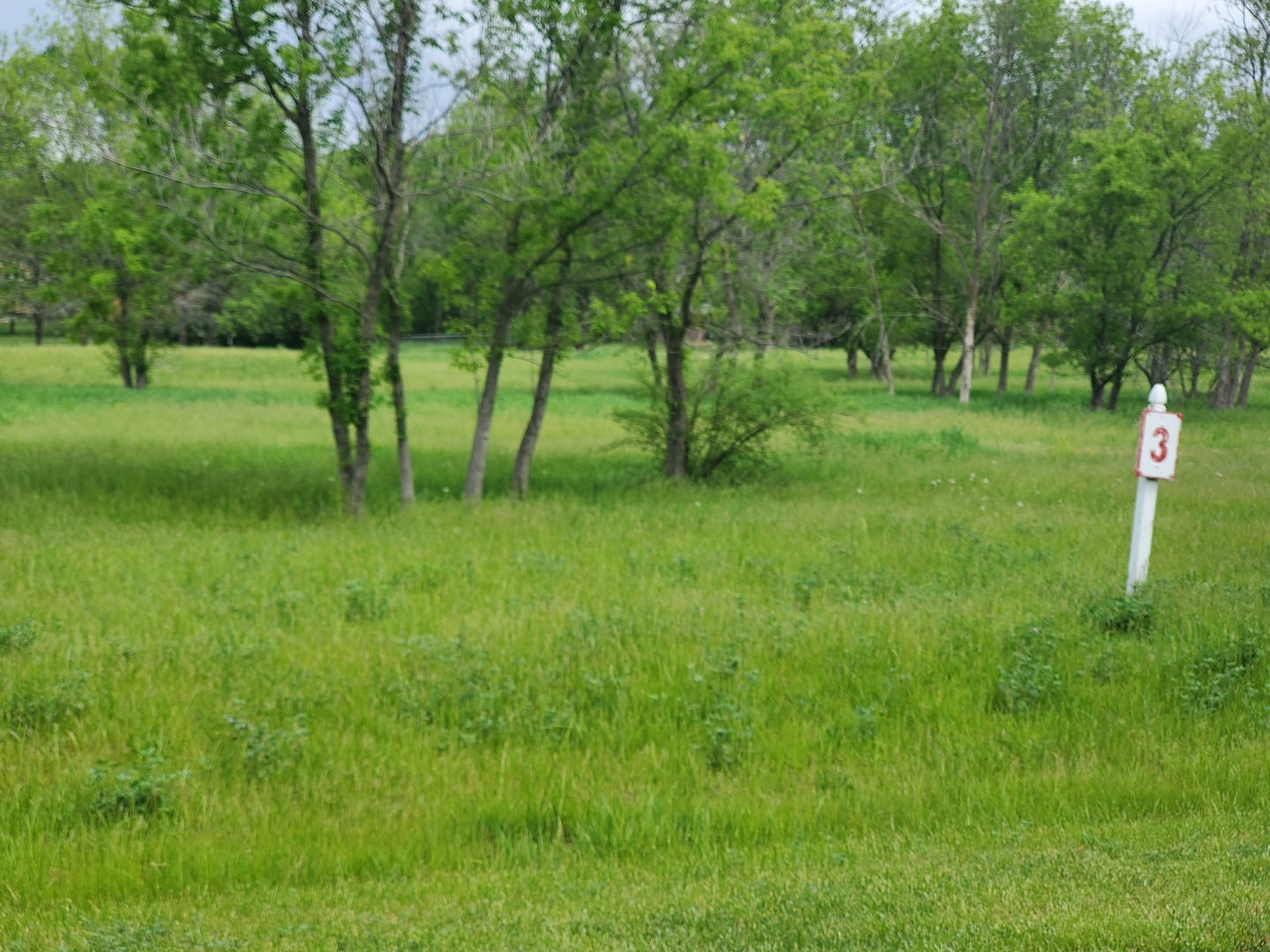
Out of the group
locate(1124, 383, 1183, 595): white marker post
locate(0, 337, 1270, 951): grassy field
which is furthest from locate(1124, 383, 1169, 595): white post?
locate(0, 337, 1270, 951): grassy field

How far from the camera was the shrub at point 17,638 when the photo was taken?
809cm

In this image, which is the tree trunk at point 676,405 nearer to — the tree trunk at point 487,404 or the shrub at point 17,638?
the tree trunk at point 487,404

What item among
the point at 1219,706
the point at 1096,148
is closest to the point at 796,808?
the point at 1219,706

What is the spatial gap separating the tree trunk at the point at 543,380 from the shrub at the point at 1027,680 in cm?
934

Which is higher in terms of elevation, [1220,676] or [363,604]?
[1220,676]

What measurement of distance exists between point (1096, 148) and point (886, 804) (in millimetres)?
32484

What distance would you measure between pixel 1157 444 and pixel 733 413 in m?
9.61

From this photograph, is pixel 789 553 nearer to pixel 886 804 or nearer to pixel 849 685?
pixel 849 685

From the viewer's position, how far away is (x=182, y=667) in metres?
7.81

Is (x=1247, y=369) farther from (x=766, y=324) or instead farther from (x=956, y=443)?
(x=766, y=324)

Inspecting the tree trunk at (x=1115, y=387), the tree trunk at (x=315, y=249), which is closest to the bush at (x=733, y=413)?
the tree trunk at (x=315, y=249)

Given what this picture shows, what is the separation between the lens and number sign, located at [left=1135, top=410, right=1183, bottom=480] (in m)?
8.47

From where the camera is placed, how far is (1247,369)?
1379 inches

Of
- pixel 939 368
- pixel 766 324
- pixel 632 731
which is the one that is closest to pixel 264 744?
pixel 632 731
